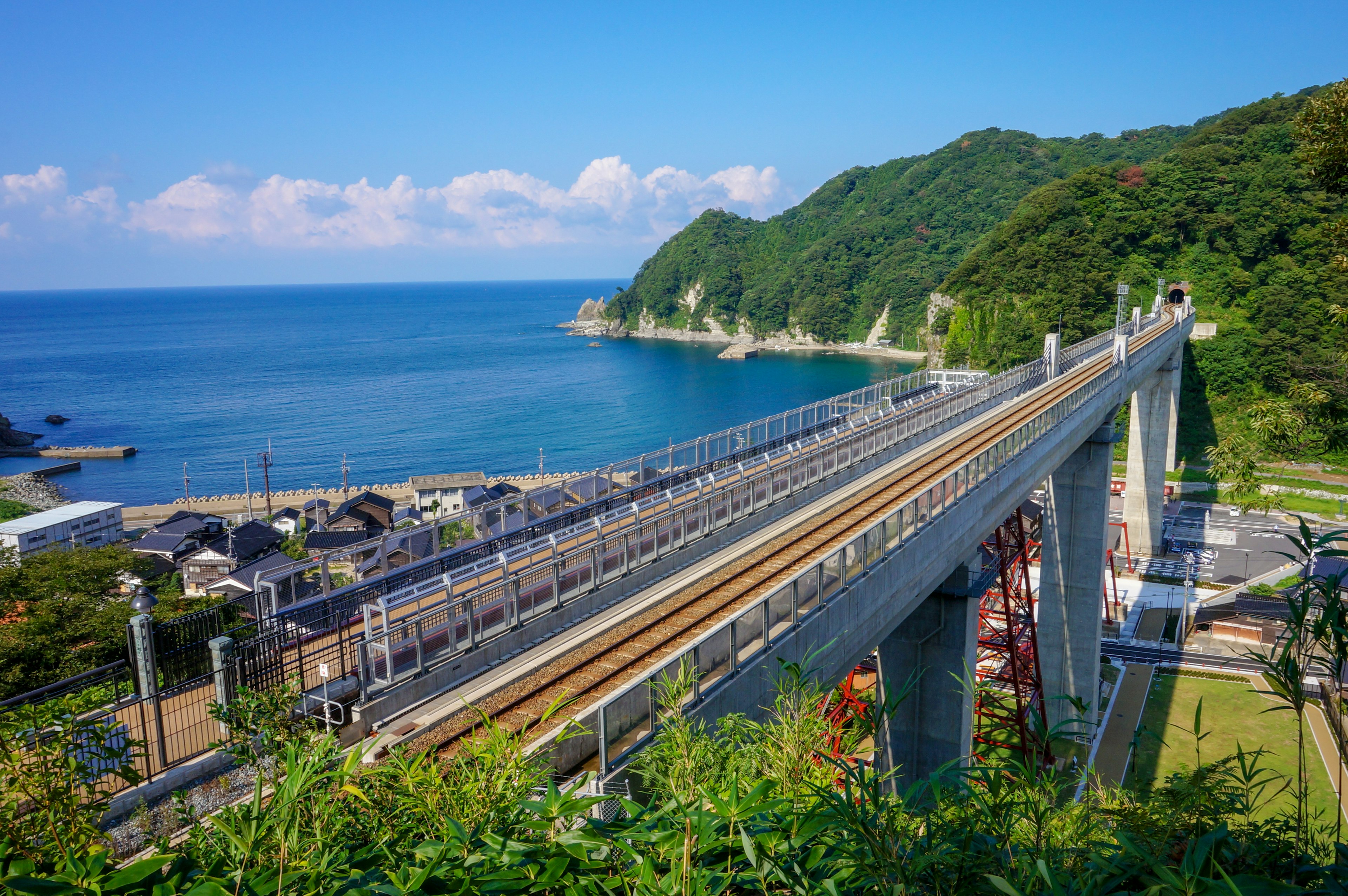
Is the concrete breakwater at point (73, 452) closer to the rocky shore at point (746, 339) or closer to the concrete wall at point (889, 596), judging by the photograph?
the rocky shore at point (746, 339)

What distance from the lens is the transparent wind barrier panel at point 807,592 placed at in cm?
1074

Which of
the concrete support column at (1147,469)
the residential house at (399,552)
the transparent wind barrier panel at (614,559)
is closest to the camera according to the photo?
the transparent wind barrier panel at (614,559)

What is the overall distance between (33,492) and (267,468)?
22809 millimetres

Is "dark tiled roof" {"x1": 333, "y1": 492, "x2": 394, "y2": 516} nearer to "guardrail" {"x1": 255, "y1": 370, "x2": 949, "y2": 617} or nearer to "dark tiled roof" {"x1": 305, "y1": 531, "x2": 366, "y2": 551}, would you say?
"dark tiled roof" {"x1": 305, "y1": 531, "x2": 366, "y2": 551}

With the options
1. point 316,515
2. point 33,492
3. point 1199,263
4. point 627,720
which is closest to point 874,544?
point 627,720

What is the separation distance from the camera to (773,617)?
1041 centimetres

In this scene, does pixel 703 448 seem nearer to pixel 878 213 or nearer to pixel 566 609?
→ pixel 566 609

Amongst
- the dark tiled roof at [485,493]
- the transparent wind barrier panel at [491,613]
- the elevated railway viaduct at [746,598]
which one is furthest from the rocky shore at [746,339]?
the transparent wind barrier panel at [491,613]

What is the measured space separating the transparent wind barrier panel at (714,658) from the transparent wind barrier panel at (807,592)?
1.61 m

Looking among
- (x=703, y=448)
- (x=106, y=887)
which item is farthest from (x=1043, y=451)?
(x=106, y=887)

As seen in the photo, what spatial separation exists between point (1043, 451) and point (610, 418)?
73.6 m

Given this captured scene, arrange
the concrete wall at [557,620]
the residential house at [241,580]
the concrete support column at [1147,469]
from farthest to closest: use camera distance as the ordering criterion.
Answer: the concrete support column at [1147,469], the residential house at [241,580], the concrete wall at [557,620]

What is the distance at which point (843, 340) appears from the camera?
480ft

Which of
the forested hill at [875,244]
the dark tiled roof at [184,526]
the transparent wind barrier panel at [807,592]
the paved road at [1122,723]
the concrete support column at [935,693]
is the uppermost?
the forested hill at [875,244]
